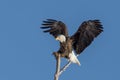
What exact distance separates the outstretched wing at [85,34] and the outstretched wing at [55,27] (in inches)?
12.6

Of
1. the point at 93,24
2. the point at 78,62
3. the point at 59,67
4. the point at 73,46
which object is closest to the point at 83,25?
the point at 93,24

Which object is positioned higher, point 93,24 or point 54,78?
point 93,24

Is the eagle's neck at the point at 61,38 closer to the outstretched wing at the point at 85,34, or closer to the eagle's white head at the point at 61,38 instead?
the eagle's white head at the point at 61,38

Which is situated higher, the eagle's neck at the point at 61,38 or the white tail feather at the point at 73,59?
the eagle's neck at the point at 61,38

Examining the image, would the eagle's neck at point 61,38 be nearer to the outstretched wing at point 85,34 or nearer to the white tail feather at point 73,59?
the outstretched wing at point 85,34

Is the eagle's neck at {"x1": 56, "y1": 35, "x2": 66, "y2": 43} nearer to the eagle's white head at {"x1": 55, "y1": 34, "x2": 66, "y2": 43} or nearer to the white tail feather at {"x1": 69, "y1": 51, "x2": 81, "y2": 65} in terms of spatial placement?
the eagle's white head at {"x1": 55, "y1": 34, "x2": 66, "y2": 43}

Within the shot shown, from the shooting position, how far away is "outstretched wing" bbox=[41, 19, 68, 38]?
530 inches

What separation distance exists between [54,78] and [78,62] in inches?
94.4

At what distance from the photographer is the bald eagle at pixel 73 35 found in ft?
42.3

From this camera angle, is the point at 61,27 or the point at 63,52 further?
the point at 61,27

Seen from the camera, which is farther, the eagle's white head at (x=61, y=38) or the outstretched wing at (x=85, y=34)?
the outstretched wing at (x=85, y=34)

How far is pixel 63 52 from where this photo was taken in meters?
12.7

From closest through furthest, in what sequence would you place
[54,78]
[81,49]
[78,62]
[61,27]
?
[54,78] → [78,62] → [81,49] → [61,27]

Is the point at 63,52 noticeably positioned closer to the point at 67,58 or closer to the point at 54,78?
the point at 67,58
